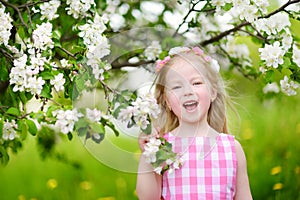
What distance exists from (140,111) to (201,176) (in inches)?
14.5

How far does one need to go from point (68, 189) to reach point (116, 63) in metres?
1.42

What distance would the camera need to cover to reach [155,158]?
183 cm

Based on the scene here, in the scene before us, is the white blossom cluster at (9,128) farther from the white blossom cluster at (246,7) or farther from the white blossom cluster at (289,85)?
the white blossom cluster at (289,85)

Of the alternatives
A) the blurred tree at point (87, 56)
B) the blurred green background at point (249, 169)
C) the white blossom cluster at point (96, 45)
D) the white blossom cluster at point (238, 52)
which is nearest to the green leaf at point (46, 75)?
the blurred tree at point (87, 56)

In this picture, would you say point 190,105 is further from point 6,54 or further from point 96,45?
point 6,54

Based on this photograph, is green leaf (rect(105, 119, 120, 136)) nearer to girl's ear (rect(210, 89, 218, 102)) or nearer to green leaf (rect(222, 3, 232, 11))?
girl's ear (rect(210, 89, 218, 102))

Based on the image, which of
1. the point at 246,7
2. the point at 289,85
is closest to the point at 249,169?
the point at 289,85

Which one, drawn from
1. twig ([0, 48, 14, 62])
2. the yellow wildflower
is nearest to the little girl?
twig ([0, 48, 14, 62])

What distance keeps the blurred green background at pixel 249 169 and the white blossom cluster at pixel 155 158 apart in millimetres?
1413

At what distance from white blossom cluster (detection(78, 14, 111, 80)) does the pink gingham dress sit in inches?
12.4

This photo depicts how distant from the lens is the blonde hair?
6.34 ft

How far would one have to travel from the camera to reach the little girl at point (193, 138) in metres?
1.92

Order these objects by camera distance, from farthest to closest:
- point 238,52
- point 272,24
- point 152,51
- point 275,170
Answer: point 275,170
point 238,52
point 152,51
point 272,24

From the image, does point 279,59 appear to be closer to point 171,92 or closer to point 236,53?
point 171,92
